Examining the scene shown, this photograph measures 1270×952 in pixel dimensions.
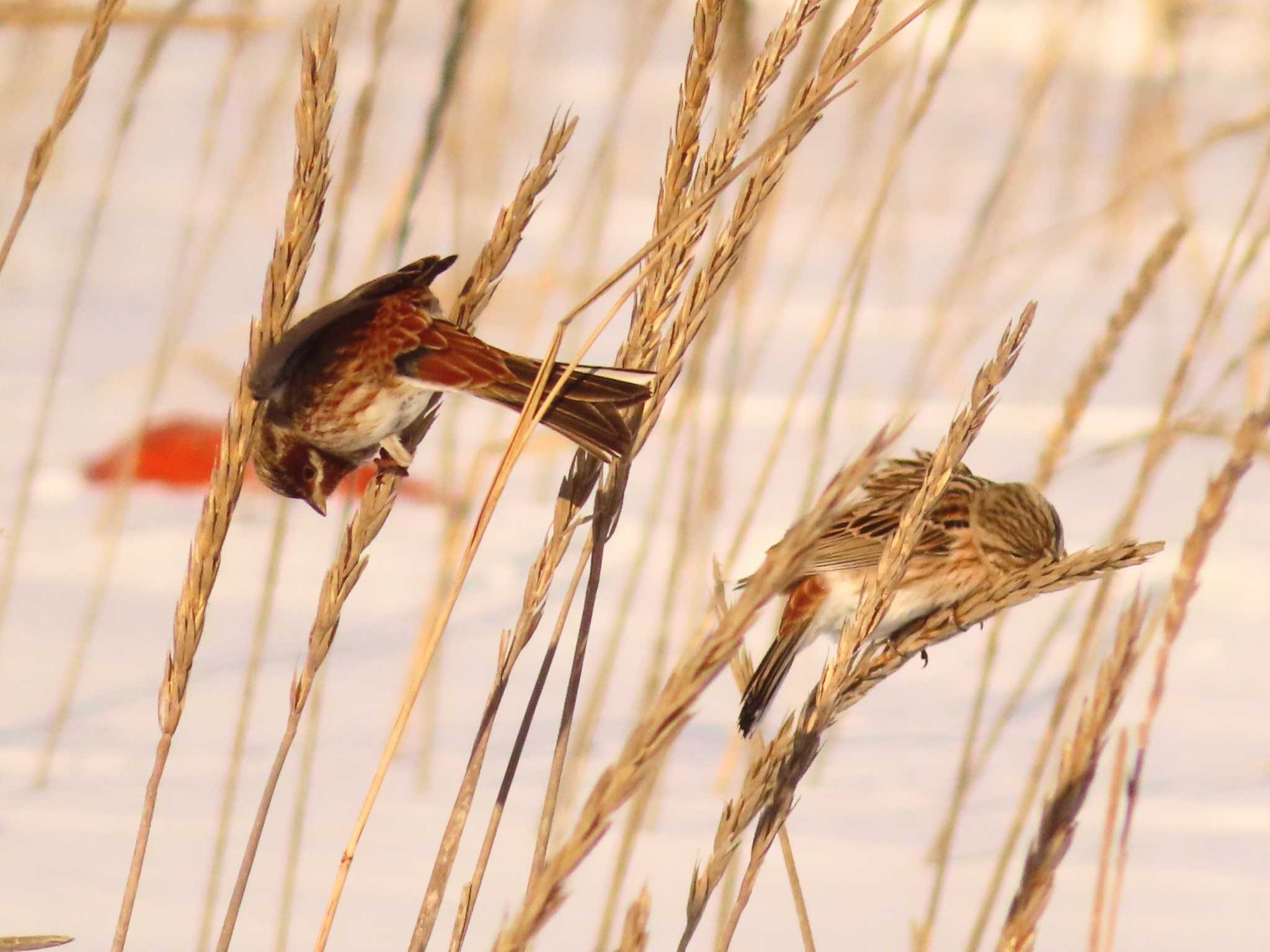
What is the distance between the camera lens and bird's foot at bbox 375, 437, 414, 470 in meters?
1.72

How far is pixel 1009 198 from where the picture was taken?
6863 mm

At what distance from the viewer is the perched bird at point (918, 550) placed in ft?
8.48

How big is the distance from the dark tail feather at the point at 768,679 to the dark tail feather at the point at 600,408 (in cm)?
64

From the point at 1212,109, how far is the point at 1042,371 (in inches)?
153

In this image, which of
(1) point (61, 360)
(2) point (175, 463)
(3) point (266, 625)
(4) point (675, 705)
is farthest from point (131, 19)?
(2) point (175, 463)

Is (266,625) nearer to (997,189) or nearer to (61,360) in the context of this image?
(61,360)

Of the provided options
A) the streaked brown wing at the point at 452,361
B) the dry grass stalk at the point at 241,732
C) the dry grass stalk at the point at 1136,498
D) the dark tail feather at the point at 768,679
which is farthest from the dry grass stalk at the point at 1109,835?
the dry grass stalk at the point at 241,732

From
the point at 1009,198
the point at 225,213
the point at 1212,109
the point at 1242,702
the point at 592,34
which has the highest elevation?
the point at 592,34

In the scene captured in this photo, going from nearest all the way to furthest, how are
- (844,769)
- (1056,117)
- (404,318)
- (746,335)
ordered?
1. (404,318)
2. (844,769)
3. (746,335)
4. (1056,117)

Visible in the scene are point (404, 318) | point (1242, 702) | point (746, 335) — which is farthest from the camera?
point (746, 335)

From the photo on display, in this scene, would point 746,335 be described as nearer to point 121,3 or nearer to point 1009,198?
point 1009,198

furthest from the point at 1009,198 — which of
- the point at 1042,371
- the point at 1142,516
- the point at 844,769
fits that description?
the point at 844,769

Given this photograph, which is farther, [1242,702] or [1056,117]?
[1056,117]

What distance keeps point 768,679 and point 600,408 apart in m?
1.14
